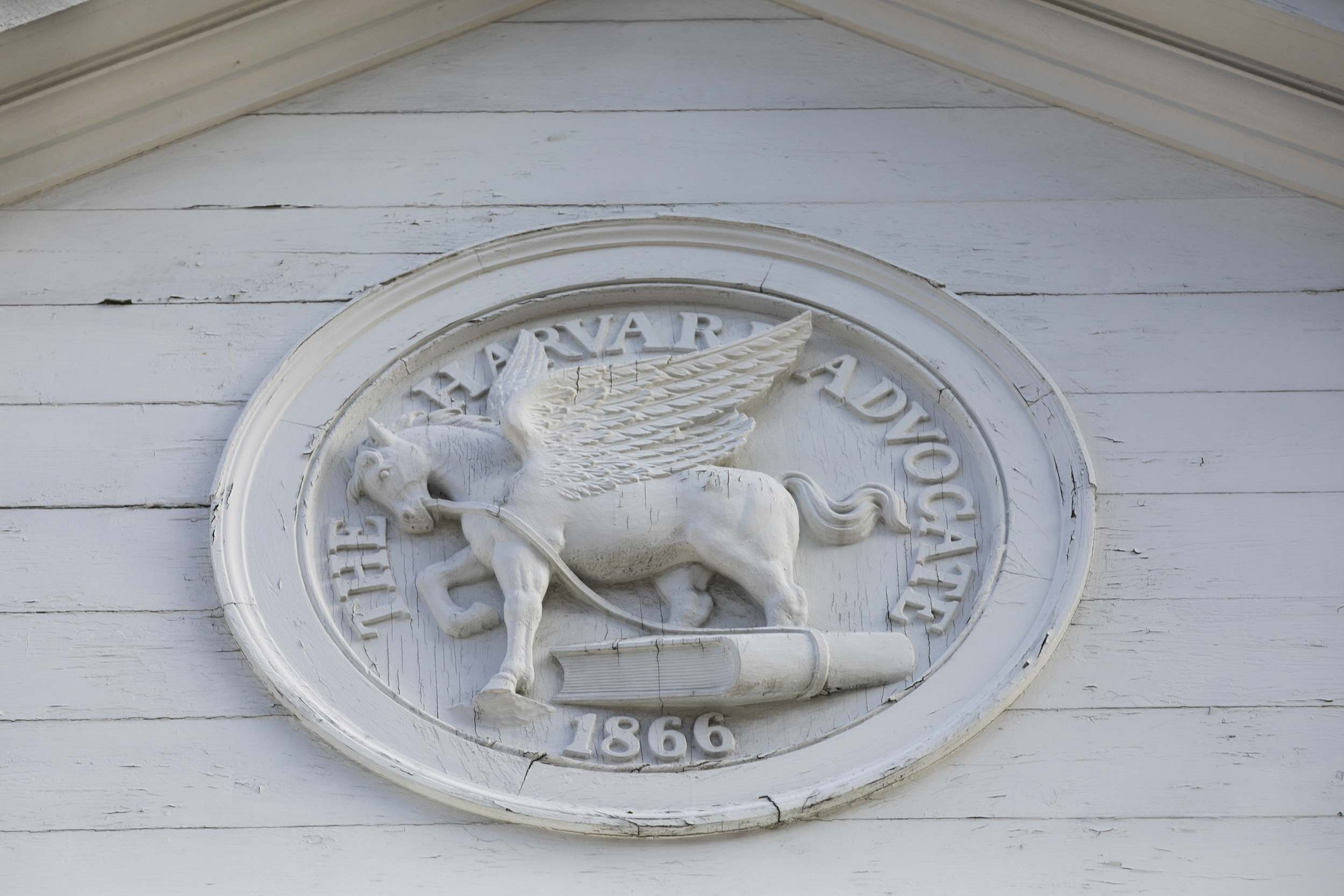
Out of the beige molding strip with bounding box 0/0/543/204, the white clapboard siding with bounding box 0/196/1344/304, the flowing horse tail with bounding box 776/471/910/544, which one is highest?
the beige molding strip with bounding box 0/0/543/204

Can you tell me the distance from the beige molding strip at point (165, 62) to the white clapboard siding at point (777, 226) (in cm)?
15

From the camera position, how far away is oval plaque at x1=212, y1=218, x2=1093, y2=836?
2.57m

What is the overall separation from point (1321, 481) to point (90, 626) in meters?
2.13

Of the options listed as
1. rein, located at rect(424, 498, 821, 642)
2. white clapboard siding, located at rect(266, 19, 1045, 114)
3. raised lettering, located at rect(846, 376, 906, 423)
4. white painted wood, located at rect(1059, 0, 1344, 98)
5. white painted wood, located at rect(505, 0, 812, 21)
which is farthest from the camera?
white painted wood, located at rect(505, 0, 812, 21)

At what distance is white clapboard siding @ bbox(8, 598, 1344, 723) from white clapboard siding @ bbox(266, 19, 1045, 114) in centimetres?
120

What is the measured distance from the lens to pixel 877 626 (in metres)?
2.70

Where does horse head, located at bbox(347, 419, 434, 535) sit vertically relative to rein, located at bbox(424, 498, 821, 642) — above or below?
above

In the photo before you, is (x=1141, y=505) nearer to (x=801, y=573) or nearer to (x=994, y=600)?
(x=994, y=600)

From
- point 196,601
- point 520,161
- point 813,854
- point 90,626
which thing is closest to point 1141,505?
point 813,854

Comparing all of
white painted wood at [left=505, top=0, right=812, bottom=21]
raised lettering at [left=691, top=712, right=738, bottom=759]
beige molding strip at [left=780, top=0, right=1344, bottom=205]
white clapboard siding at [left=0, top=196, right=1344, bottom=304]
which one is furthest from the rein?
beige molding strip at [left=780, top=0, right=1344, bottom=205]

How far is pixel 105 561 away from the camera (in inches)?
110

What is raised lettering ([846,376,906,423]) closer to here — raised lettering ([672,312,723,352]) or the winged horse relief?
the winged horse relief

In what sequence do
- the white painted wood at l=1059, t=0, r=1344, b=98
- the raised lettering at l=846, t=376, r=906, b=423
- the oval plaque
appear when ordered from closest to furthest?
the oval plaque, the raised lettering at l=846, t=376, r=906, b=423, the white painted wood at l=1059, t=0, r=1344, b=98

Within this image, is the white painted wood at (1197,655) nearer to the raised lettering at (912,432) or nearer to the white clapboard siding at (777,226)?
the raised lettering at (912,432)
